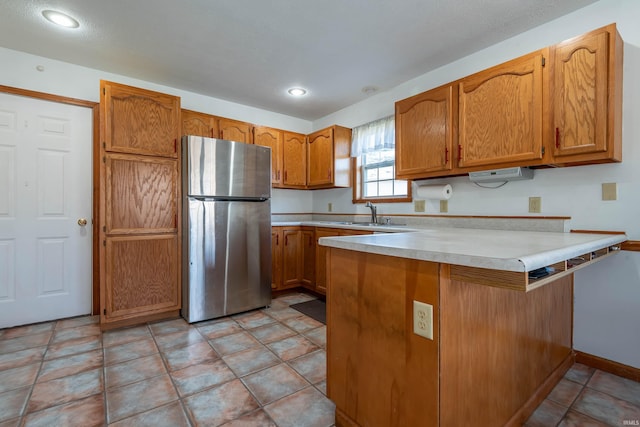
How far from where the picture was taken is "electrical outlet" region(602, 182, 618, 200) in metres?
1.85

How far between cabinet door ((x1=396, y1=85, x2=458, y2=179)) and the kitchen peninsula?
1.22 m

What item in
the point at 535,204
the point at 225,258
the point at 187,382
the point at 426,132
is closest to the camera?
the point at 187,382

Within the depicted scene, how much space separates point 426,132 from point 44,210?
3.56m

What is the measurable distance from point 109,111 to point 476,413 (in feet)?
10.5

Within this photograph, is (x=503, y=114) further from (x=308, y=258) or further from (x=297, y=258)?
(x=297, y=258)

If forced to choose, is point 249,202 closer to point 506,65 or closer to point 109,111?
point 109,111

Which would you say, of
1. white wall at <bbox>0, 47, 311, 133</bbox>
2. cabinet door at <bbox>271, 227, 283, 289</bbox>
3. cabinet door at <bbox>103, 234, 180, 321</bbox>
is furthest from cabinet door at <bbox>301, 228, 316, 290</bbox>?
white wall at <bbox>0, 47, 311, 133</bbox>

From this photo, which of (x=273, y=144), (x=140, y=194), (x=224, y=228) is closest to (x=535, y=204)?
(x=224, y=228)

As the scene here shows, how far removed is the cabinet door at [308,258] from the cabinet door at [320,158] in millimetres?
709

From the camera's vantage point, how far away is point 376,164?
3.65 meters

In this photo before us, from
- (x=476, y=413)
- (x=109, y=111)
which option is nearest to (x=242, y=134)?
(x=109, y=111)

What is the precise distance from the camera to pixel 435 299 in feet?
3.21

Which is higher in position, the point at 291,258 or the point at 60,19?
the point at 60,19

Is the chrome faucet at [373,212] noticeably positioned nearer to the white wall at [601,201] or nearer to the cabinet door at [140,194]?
the white wall at [601,201]
